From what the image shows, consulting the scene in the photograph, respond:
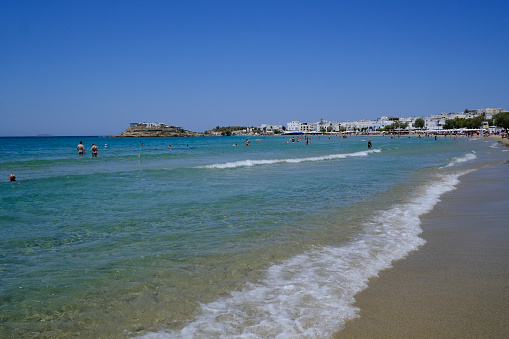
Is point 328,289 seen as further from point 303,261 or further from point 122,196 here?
point 122,196

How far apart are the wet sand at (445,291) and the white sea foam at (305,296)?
0.20 metres

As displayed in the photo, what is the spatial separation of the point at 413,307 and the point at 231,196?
859 cm

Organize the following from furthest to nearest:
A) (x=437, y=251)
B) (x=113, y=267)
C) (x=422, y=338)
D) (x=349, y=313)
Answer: (x=437, y=251)
(x=113, y=267)
(x=349, y=313)
(x=422, y=338)

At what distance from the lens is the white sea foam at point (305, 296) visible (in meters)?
3.51

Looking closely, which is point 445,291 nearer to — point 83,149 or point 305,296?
point 305,296

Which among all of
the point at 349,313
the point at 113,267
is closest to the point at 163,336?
the point at 349,313

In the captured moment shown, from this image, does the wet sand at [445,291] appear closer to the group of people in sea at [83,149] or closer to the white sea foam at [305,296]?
the white sea foam at [305,296]

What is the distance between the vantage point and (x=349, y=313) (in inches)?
151

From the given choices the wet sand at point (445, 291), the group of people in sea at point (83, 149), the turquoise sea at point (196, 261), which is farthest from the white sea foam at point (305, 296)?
the group of people in sea at point (83, 149)

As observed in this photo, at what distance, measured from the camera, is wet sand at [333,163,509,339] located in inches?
137

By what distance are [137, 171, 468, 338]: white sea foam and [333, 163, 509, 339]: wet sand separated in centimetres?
20

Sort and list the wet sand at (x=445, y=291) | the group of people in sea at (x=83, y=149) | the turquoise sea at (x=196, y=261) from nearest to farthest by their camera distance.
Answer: the wet sand at (x=445, y=291) → the turquoise sea at (x=196, y=261) → the group of people in sea at (x=83, y=149)

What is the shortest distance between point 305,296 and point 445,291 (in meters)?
1.72

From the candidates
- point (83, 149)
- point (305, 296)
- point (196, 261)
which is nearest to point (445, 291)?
point (305, 296)
